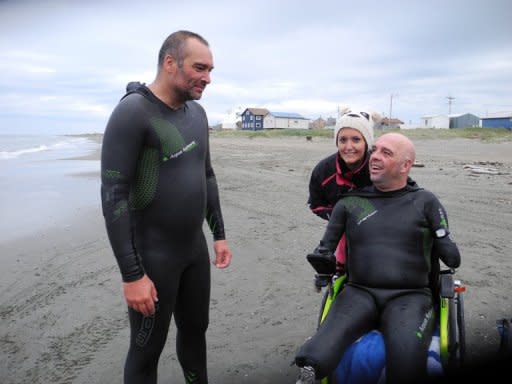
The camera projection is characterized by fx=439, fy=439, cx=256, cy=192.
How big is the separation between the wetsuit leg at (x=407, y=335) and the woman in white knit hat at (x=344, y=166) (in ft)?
1.87

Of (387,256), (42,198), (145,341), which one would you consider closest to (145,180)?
(145,341)

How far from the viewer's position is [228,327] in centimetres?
370

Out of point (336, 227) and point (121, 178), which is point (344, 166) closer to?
point (336, 227)

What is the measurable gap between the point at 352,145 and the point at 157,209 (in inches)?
49.0

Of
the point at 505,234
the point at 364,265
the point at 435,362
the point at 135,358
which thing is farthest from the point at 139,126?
the point at 505,234

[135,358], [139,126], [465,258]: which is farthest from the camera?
[465,258]

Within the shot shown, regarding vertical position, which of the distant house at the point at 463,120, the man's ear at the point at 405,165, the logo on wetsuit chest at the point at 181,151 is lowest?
the man's ear at the point at 405,165

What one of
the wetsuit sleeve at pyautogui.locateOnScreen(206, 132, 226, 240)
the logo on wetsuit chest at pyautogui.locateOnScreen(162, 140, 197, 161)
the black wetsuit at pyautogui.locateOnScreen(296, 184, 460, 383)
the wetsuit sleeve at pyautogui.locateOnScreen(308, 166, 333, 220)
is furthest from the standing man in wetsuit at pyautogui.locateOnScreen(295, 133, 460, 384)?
the logo on wetsuit chest at pyautogui.locateOnScreen(162, 140, 197, 161)

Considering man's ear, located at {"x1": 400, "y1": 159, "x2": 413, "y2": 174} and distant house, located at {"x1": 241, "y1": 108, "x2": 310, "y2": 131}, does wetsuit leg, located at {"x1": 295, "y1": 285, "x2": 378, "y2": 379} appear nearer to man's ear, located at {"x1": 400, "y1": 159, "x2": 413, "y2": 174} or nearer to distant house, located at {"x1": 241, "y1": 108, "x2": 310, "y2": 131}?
man's ear, located at {"x1": 400, "y1": 159, "x2": 413, "y2": 174}

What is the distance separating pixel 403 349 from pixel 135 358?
53.5 inches

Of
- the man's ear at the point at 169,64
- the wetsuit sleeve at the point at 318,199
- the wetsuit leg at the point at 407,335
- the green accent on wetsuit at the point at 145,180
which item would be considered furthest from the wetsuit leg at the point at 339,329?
the man's ear at the point at 169,64

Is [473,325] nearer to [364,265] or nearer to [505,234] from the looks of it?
[364,265]

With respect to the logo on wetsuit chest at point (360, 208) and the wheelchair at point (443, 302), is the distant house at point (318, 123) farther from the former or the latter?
the wheelchair at point (443, 302)

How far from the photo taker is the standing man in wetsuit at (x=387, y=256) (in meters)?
2.24
